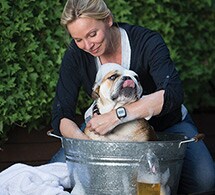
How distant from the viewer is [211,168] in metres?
3.24

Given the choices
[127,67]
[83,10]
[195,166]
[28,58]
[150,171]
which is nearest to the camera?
[150,171]

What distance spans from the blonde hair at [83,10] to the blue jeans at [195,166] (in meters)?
0.72

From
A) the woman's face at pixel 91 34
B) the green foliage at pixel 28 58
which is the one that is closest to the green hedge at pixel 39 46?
the green foliage at pixel 28 58

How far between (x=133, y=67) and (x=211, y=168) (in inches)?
25.3

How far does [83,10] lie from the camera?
2.91 m

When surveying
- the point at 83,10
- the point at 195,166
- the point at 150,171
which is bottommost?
the point at 195,166

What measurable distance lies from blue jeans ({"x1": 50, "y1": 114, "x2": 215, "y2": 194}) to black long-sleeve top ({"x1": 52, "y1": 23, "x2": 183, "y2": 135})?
0.26ft

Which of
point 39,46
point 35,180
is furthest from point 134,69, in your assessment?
point 39,46

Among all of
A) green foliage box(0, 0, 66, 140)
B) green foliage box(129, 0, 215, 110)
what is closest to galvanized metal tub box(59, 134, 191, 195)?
green foliage box(0, 0, 66, 140)

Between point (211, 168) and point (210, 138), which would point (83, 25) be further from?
point (210, 138)

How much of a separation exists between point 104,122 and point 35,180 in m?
0.49

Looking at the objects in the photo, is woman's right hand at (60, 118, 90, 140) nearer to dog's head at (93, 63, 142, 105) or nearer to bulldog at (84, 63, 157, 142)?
bulldog at (84, 63, 157, 142)

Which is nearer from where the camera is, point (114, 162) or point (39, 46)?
point (114, 162)

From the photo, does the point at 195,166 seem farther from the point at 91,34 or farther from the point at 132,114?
the point at 91,34
